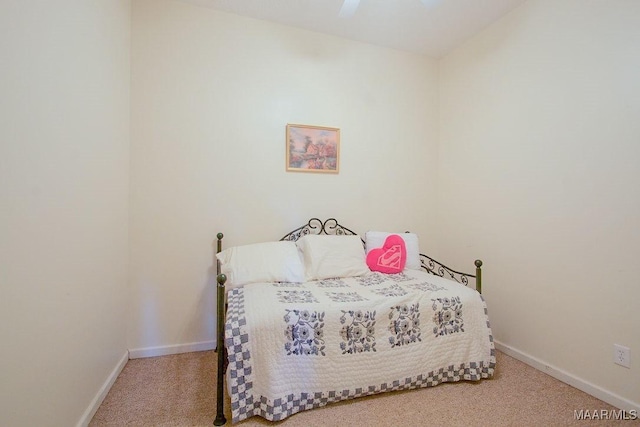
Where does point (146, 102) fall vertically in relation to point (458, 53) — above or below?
below

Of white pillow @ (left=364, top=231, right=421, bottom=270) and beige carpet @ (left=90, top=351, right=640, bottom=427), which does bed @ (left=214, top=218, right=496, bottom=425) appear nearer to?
beige carpet @ (left=90, top=351, right=640, bottom=427)

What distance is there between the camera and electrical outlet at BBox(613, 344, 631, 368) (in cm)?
162

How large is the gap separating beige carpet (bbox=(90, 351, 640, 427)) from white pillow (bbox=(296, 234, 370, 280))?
0.86 meters

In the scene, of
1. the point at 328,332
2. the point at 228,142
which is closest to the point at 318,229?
the point at 228,142

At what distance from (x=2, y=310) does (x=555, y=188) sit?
2895 mm

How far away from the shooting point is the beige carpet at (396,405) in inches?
59.7

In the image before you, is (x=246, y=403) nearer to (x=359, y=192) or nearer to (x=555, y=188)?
(x=359, y=192)

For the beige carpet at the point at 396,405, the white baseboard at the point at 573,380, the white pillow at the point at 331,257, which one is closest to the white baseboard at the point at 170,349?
the beige carpet at the point at 396,405

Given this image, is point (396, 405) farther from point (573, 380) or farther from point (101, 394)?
point (101, 394)

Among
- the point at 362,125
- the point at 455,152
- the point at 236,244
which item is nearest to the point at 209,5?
the point at 362,125

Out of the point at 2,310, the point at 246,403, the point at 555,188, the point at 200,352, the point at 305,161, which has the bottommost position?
the point at 200,352

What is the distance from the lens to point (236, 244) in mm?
2434

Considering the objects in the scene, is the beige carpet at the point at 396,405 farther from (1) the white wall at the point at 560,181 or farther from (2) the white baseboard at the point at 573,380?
(1) the white wall at the point at 560,181

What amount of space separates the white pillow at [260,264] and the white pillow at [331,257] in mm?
95
